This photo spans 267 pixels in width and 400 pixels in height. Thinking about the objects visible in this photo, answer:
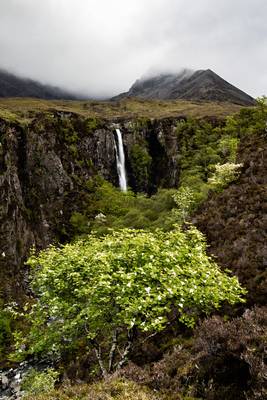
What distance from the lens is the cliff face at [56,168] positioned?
40125 millimetres

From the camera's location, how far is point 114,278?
8336mm

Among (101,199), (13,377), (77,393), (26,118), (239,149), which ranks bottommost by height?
(13,377)

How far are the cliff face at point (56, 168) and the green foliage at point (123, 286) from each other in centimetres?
2662

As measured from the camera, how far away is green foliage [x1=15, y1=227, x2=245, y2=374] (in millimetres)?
8008

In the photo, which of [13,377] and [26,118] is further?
[26,118]

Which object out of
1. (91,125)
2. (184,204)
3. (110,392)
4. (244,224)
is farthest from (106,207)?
(110,392)

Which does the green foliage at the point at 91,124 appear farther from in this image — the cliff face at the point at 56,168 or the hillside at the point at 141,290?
the hillside at the point at 141,290

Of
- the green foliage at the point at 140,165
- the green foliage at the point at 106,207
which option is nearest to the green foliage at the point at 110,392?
the green foliage at the point at 106,207

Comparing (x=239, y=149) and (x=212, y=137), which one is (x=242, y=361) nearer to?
(x=239, y=149)

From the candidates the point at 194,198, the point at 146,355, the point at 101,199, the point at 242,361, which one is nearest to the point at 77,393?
the point at 242,361

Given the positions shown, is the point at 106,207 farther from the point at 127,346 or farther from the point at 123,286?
the point at 123,286

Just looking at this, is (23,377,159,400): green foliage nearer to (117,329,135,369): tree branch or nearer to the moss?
(117,329,135,369): tree branch

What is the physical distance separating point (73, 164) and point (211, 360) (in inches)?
2127

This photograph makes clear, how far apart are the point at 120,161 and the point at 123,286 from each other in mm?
62773
